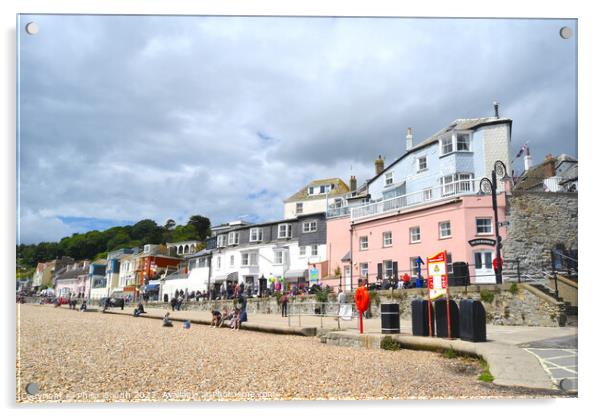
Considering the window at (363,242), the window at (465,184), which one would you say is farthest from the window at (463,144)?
the window at (363,242)

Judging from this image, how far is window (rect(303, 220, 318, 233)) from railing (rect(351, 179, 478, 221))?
6.64 m

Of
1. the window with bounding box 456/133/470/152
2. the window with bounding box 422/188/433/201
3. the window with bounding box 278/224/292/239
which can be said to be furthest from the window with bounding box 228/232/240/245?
the window with bounding box 456/133/470/152

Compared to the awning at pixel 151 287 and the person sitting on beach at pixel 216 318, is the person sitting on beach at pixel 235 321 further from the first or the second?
the awning at pixel 151 287

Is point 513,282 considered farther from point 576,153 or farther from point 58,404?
point 58,404

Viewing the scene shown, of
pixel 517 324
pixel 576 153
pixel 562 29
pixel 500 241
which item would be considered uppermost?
pixel 562 29

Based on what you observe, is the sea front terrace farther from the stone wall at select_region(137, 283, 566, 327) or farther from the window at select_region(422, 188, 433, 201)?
the stone wall at select_region(137, 283, 566, 327)

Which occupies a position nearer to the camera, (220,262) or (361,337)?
(361,337)

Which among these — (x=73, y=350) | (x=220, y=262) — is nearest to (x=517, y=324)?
(x=73, y=350)

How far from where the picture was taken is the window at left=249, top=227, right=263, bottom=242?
103 feet

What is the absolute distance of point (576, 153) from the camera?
221 inches

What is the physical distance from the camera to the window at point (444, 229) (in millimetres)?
16422

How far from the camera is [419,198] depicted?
1817 cm

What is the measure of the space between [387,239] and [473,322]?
12.1m

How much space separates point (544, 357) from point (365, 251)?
1478 centimetres
